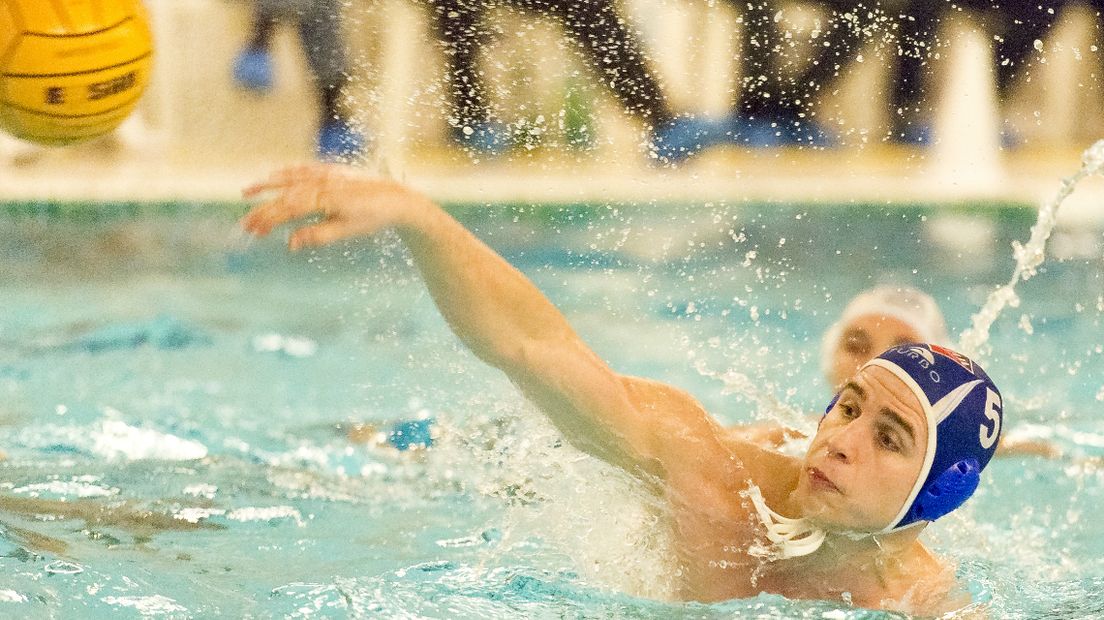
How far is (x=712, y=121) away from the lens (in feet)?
28.5

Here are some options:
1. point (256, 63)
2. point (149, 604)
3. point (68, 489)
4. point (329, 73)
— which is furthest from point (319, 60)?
point (149, 604)

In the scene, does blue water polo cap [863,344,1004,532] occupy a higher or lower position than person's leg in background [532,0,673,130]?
higher

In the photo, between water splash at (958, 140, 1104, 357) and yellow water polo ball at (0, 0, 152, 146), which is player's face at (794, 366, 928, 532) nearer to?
water splash at (958, 140, 1104, 357)

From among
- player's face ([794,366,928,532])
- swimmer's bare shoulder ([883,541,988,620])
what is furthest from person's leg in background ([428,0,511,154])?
player's face ([794,366,928,532])

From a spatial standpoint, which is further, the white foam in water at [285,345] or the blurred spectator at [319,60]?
the blurred spectator at [319,60]

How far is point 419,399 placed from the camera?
4.41m

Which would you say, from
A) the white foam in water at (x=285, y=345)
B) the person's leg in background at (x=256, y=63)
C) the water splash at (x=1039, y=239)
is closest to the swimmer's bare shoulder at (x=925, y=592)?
the water splash at (x=1039, y=239)

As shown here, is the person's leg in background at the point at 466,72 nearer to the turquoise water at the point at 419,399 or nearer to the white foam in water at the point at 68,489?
the turquoise water at the point at 419,399

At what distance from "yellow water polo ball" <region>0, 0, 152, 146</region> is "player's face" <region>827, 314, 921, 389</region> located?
1.86 meters

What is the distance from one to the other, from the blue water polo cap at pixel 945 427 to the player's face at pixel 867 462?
18 mm

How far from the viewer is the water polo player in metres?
1.98

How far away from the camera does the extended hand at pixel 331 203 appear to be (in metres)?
1.83

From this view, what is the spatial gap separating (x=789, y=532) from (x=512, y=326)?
0.58 meters

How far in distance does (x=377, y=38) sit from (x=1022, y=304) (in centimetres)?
440
